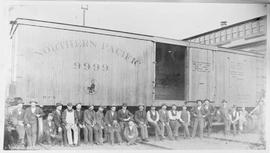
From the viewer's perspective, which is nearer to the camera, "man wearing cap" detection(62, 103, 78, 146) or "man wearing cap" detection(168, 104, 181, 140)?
"man wearing cap" detection(62, 103, 78, 146)

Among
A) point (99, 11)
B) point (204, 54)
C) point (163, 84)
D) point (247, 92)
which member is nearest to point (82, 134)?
point (163, 84)

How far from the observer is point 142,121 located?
10.7 feet

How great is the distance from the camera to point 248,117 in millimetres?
3357

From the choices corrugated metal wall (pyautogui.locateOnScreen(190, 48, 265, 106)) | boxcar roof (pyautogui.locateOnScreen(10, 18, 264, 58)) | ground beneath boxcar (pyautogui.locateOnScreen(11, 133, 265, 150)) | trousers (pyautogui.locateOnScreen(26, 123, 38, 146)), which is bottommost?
ground beneath boxcar (pyautogui.locateOnScreen(11, 133, 265, 150))

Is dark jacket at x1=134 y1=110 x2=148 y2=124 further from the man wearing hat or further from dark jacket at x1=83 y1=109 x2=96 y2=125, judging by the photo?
dark jacket at x1=83 y1=109 x2=96 y2=125

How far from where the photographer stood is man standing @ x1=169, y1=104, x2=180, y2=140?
130 inches

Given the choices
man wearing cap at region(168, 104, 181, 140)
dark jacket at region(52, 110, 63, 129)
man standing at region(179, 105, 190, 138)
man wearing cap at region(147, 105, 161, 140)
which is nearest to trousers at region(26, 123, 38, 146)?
dark jacket at region(52, 110, 63, 129)

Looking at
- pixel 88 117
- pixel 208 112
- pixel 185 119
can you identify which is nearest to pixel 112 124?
pixel 88 117

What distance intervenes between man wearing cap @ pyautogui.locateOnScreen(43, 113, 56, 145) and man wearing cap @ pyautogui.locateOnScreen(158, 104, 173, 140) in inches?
40.4

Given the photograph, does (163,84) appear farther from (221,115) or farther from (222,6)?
(222,6)

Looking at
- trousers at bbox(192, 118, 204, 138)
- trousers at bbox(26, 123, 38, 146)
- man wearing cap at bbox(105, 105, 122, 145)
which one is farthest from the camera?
trousers at bbox(192, 118, 204, 138)

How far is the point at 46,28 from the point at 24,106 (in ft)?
2.50

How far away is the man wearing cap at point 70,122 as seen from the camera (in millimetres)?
3150

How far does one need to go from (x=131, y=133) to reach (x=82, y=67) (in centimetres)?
80
